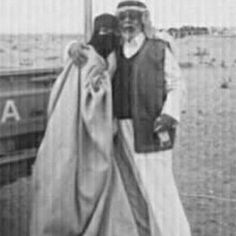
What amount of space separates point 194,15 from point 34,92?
3.34 feet

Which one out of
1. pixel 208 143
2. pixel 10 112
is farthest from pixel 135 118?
pixel 10 112

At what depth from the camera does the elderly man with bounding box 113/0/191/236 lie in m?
3.71

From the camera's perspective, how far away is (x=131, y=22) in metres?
3.74

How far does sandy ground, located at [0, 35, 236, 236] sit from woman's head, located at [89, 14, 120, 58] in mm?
314

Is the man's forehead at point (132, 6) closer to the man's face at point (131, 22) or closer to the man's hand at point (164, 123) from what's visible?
the man's face at point (131, 22)

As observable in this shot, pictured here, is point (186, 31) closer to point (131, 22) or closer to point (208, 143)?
point (131, 22)

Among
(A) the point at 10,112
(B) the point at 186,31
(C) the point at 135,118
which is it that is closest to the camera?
(B) the point at 186,31

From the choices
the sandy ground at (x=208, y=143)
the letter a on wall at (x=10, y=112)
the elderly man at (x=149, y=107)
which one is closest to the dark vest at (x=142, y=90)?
the elderly man at (x=149, y=107)

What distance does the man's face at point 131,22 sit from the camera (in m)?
3.74

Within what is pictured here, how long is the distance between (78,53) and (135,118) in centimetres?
41

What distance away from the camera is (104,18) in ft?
12.5

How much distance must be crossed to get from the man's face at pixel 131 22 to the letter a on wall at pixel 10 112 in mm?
754

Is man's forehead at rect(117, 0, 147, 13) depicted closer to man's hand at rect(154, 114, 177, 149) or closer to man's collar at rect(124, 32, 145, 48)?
man's collar at rect(124, 32, 145, 48)

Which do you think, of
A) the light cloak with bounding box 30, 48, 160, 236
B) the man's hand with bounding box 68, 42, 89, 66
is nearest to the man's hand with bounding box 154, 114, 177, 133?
the light cloak with bounding box 30, 48, 160, 236
